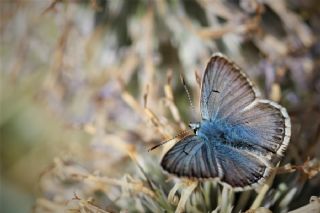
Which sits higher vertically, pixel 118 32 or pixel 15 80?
pixel 15 80

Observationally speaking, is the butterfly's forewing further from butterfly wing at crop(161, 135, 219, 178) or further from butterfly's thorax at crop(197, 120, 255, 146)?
butterfly wing at crop(161, 135, 219, 178)

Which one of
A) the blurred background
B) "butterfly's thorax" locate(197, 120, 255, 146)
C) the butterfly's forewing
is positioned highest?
the blurred background

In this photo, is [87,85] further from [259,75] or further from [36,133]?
[259,75]

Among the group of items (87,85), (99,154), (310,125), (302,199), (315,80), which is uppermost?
(87,85)

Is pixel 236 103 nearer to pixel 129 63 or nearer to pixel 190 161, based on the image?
pixel 190 161

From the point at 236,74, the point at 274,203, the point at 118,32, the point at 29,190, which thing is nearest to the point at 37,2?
the point at 118,32

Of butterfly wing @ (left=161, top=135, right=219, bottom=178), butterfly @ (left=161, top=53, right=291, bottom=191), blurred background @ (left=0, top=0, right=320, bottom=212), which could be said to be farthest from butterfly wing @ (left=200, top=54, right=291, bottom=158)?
blurred background @ (left=0, top=0, right=320, bottom=212)

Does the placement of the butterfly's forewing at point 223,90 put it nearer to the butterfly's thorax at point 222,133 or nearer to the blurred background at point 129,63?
the butterfly's thorax at point 222,133
